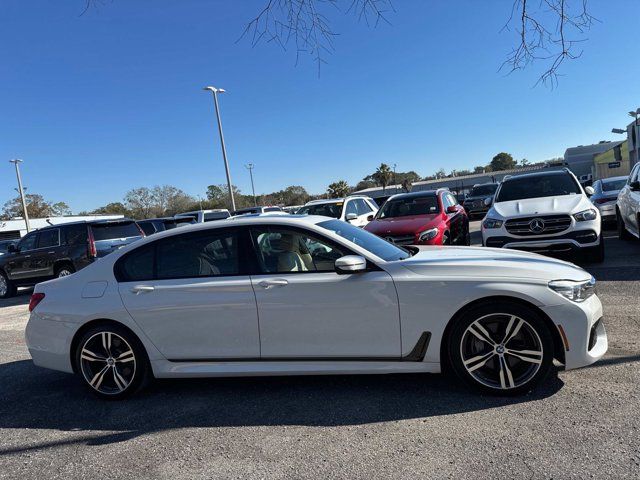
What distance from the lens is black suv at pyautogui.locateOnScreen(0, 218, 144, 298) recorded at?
37.5ft

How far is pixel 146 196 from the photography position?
76188 millimetres

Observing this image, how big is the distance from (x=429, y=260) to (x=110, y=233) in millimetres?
9831

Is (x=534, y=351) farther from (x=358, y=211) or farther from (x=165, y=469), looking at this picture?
(x=358, y=211)

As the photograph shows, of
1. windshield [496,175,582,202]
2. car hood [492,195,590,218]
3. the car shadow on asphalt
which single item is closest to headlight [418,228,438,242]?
car hood [492,195,590,218]

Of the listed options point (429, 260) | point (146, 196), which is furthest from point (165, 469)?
point (146, 196)

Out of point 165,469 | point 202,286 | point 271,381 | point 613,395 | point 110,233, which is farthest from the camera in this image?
point 110,233

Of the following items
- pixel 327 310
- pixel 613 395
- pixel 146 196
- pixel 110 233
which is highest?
pixel 146 196

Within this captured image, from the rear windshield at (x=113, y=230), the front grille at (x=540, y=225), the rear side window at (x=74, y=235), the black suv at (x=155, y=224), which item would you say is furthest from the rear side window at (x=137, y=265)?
the black suv at (x=155, y=224)

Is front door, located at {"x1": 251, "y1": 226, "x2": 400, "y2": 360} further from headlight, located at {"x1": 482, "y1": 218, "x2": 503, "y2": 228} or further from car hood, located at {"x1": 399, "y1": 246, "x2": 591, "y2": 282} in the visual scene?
headlight, located at {"x1": 482, "y1": 218, "x2": 503, "y2": 228}

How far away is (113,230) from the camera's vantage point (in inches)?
461

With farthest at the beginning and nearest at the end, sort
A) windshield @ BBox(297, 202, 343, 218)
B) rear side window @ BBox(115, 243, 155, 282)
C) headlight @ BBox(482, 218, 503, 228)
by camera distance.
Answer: windshield @ BBox(297, 202, 343, 218)
headlight @ BBox(482, 218, 503, 228)
rear side window @ BBox(115, 243, 155, 282)

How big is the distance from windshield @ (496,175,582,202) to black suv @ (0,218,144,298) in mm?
8610

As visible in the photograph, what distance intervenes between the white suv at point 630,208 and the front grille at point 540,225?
7.24ft

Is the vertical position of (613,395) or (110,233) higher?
(110,233)
